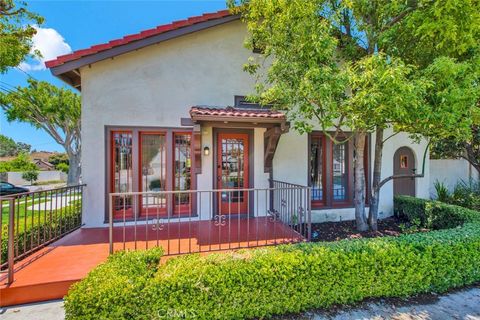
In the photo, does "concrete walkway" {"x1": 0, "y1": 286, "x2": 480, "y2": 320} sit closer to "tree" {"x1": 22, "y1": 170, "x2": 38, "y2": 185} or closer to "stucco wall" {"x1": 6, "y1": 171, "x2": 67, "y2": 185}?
"tree" {"x1": 22, "y1": 170, "x2": 38, "y2": 185}

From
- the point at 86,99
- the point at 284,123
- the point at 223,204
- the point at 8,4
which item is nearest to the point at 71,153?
the point at 8,4

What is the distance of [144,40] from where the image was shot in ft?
18.7

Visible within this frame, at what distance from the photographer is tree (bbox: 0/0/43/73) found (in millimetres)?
7676

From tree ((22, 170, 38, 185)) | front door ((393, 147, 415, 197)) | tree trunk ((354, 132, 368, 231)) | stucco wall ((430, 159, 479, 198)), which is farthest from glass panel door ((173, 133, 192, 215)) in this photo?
tree ((22, 170, 38, 185))

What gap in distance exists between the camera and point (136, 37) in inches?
220

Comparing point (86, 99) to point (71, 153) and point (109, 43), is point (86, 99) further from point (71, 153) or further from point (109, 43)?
point (71, 153)

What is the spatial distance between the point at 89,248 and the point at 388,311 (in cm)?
524

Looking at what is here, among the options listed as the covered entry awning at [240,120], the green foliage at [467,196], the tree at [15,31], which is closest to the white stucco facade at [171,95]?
the covered entry awning at [240,120]

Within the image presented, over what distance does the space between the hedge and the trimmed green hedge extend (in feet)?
6.01

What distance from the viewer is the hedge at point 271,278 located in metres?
2.71

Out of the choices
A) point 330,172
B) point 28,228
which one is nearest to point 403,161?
point 330,172

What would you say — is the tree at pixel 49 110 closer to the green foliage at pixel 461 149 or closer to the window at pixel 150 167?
the window at pixel 150 167

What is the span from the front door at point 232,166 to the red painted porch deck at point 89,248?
67 centimetres

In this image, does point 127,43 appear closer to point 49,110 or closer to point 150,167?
point 150,167
